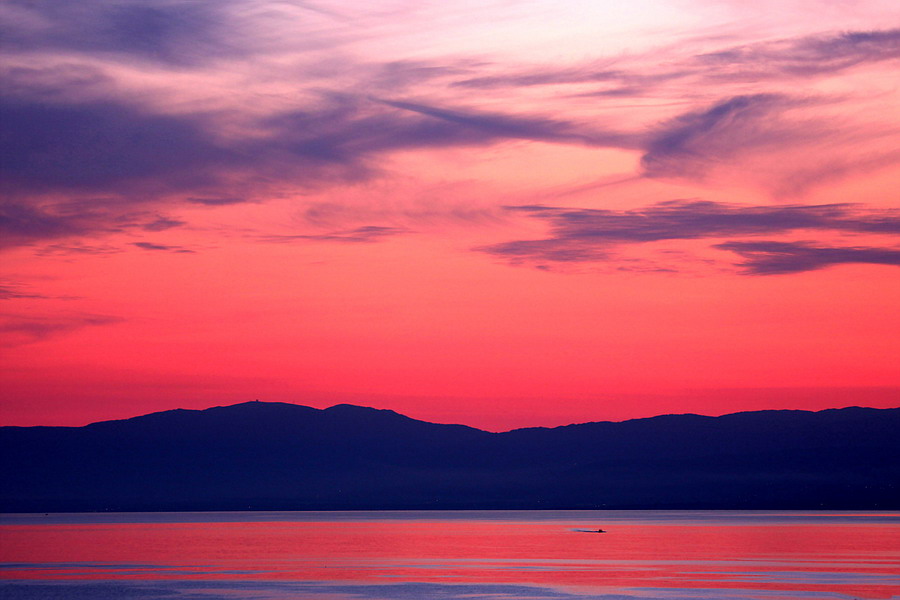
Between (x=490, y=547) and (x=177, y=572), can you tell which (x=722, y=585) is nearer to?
(x=177, y=572)

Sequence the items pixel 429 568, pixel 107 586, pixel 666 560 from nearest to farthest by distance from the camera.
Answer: pixel 107 586 < pixel 429 568 < pixel 666 560

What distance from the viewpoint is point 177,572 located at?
3782 inches

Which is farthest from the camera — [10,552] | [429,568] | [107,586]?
[10,552]

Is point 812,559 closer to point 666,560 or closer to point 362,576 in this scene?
point 666,560

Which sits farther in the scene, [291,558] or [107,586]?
[291,558]

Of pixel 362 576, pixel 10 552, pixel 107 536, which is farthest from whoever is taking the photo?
pixel 107 536

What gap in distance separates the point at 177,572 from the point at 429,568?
1935cm

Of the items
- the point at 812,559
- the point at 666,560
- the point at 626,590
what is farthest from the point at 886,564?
the point at 626,590

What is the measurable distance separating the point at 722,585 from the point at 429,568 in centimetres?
2639

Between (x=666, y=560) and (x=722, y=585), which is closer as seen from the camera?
(x=722, y=585)

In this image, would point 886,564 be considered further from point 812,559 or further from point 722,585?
point 722,585

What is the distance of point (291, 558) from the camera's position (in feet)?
369

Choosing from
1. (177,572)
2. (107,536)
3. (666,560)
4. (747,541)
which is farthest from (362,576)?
(107,536)

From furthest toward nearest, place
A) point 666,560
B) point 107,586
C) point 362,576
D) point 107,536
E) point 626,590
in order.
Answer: point 107,536 → point 666,560 → point 362,576 → point 107,586 → point 626,590
